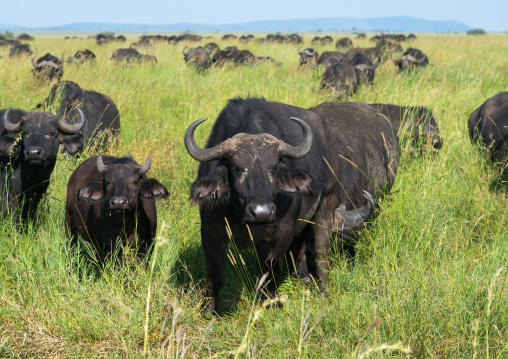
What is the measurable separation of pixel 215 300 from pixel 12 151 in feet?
8.37

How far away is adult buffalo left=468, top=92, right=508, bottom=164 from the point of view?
623cm

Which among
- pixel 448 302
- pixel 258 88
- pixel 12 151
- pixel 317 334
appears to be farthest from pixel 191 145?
pixel 258 88

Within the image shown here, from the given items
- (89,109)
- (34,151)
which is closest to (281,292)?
(34,151)

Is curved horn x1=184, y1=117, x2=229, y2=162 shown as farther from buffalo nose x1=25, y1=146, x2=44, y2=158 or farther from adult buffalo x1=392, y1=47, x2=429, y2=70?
adult buffalo x1=392, y1=47, x2=429, y2=70

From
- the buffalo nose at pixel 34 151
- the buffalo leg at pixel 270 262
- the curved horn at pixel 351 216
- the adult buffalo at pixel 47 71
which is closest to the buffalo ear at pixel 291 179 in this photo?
the buffalo leg at pixel 270 262

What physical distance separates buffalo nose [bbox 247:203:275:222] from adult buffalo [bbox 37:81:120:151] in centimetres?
439

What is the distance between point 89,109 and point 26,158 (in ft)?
9.87

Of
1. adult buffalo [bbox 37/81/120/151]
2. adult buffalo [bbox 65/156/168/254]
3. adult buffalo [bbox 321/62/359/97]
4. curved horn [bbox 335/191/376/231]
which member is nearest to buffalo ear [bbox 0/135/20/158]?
adult buffalo [bbox 65/156/168/254]

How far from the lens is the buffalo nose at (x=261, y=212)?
2.90 m

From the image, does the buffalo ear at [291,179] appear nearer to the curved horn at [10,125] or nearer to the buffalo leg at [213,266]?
the buffalo leg at [213,266]

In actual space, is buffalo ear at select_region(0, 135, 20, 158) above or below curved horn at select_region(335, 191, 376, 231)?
above

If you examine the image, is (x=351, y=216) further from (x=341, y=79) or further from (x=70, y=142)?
(x=341, y=79)

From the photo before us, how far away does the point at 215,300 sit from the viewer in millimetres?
3648

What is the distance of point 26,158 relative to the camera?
4590mm
